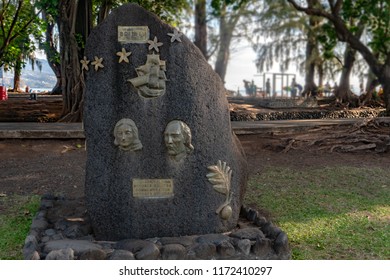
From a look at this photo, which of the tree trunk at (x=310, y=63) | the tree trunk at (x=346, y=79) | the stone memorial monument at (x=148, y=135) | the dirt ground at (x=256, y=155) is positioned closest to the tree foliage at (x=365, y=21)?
the dirt ground at (x=256, y=155)

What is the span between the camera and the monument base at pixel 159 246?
3.96 meters

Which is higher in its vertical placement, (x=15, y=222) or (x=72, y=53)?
(x=72, y=53)

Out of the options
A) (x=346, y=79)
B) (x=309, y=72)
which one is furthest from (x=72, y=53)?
(x=309, y=72)

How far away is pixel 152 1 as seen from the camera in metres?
12.8

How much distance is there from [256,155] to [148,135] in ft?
15.6

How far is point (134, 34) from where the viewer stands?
4.54 meters

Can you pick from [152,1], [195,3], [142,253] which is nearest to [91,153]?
[142,253]

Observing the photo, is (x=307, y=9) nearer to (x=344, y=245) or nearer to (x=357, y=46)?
(x=357, y=46)

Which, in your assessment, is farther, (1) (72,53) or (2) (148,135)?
(1) (72,53)

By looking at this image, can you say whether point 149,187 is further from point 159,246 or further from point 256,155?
point 256,155

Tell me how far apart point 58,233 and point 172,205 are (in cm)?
107

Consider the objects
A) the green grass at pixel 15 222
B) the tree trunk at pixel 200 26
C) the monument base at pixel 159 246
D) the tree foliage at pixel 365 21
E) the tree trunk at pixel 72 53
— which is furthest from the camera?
the tree trunk at pixel 200 26

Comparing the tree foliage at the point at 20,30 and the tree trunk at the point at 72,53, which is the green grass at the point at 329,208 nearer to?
the tree trunk at the point at 72,53

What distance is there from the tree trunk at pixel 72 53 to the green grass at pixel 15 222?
4.69 m
